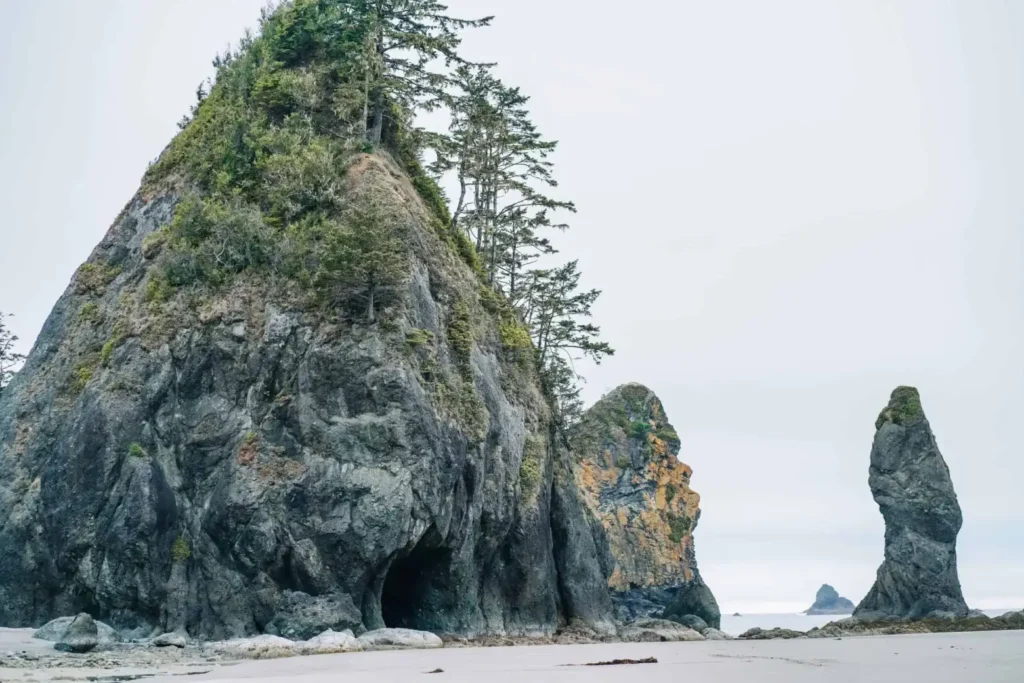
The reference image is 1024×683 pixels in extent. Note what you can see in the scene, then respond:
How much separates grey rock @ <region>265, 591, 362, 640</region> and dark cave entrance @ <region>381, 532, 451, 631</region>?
407cm

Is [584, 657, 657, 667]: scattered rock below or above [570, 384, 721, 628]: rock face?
below

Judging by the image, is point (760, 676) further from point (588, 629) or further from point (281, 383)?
point (588, 629)

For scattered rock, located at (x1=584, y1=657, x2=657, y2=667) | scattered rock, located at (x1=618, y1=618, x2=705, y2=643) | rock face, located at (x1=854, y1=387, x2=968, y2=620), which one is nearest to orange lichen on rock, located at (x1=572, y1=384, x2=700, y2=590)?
rock face, located at (x1=854, y1=387, x2=968, y2=620)

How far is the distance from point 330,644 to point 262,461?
7170 mm

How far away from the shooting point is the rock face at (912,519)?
210 ft

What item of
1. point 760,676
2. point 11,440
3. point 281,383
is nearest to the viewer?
point 760,676

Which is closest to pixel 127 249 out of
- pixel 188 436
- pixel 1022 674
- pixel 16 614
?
pixel 188 436

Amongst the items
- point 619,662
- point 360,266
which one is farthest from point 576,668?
point 360,266

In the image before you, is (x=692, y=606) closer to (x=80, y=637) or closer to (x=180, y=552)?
(x=180, y=552)

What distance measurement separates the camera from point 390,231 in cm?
3488

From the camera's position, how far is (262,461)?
3080 centimetres

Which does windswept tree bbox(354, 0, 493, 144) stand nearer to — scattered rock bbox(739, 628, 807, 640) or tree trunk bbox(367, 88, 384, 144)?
tree trunk bbox(367, 88, 384, 144)

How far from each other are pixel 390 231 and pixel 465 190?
1414 cm

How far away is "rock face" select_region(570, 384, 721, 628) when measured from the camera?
78812 mm
